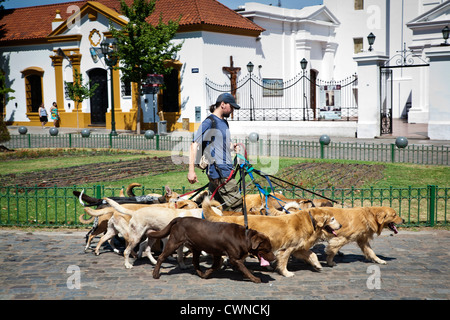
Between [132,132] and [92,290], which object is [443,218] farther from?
[132,132]

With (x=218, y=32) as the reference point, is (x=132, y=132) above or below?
below

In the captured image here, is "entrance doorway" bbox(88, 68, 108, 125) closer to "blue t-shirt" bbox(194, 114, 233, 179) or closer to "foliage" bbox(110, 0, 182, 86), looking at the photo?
"foliage" bbox(110, 0, 182, 86)

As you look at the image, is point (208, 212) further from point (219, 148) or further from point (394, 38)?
point (394, 38)

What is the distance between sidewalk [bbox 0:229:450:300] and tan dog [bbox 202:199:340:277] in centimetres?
27

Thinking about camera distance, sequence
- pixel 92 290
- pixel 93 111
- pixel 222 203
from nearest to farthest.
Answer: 1. pixel 92 290
2. pixel 222 203
3. pixel 93 111

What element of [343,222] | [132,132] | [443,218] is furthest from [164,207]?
[132,132]

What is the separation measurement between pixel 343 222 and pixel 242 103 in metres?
24.6

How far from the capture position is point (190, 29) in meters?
30.6

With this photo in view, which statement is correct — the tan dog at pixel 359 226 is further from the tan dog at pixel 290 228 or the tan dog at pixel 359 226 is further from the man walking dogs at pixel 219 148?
the man walking dogs at pixel 219 148

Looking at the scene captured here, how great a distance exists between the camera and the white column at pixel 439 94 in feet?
76.9

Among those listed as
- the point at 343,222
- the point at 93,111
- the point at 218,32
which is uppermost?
the point at 218,32

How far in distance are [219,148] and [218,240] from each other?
1656 millimetres

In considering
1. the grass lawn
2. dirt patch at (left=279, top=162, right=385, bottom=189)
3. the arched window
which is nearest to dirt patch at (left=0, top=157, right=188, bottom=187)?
the grass lawn

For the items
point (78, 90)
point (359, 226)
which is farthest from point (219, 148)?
Result: point (78, 90)
